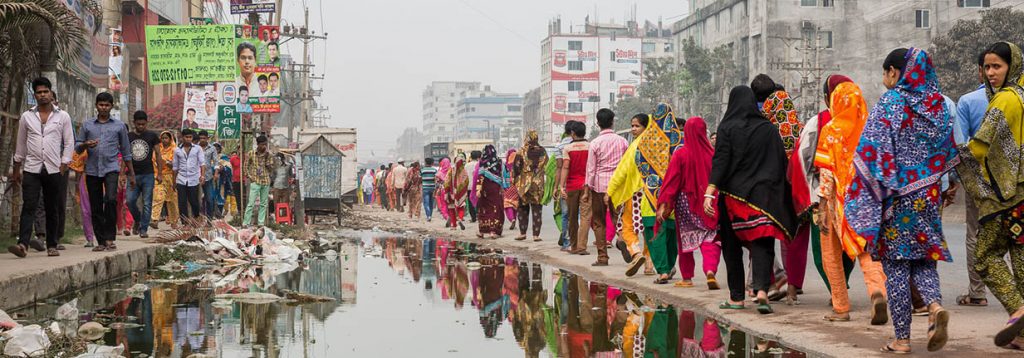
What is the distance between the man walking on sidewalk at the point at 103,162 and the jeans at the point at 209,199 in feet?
28.5

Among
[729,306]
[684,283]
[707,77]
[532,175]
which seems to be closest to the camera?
[729,306]

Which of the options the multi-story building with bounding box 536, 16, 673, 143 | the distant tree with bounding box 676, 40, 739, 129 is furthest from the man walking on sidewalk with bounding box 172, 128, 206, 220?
the multi-story building with bounding box 536, 16, 673, 143

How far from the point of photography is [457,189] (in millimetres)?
22016

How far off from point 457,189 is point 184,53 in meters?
6.47

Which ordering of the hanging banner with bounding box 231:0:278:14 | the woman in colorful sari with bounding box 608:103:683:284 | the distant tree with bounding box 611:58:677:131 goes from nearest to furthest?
the woman in colorful sari with bounding box 608:103:683:284 → the hanging banner with bounding box 231:0:278:14 → the distant tree with bounding box 611:58:677:131

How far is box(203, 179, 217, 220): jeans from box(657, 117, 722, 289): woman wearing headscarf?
12.8 meters

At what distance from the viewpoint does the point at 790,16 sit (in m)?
69.6

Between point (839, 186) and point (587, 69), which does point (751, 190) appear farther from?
point (587, 69)

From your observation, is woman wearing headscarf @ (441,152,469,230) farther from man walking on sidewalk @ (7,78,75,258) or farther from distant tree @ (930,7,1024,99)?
distant tree @ (930,7,1024,99)

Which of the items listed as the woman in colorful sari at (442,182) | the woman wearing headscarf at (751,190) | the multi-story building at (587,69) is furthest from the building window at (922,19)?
the multi-story building at (587,69)

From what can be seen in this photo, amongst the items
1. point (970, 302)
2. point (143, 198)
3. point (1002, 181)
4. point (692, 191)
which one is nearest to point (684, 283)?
point (692, 191)

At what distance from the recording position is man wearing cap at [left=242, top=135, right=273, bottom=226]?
18328 millimetres

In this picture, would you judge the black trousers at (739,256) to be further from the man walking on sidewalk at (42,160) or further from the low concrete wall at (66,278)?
the man walking on sidewalk at (42,160)

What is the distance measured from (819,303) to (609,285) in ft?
7.46
